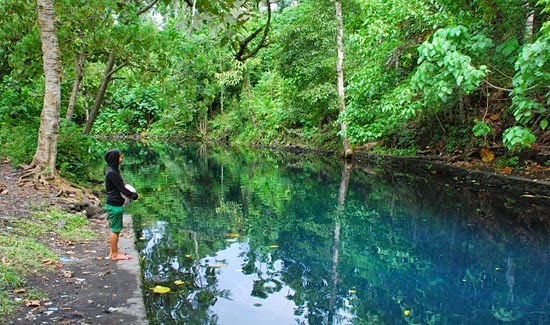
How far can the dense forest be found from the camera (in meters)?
8.27

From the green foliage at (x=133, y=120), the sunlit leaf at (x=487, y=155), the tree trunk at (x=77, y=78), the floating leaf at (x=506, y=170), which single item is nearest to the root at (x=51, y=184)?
the tree trunk at (x=77, y=78)

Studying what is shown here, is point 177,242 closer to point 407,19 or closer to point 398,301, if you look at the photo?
point 398,301

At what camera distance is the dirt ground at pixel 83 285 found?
398 cm

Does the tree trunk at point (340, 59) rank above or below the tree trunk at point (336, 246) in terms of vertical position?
above

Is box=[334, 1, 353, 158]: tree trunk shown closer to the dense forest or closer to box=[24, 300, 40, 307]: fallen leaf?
the dense forest

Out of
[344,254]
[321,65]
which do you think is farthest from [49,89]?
[321,65]

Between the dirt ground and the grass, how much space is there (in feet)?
0.27

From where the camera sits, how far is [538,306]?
17.6ft

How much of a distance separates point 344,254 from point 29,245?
4457 mm

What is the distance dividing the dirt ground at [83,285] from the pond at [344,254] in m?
0.44

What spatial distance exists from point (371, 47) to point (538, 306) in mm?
10675

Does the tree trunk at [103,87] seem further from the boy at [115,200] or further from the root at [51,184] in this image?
the boy at [115,200]

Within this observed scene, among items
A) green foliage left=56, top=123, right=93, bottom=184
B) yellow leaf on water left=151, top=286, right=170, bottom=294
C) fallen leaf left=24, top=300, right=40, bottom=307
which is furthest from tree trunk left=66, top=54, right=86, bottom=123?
fallen leaf left=24, top=300, right=40, bottom=307

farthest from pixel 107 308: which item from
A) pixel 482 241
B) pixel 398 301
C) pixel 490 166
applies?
pixel 490 166
